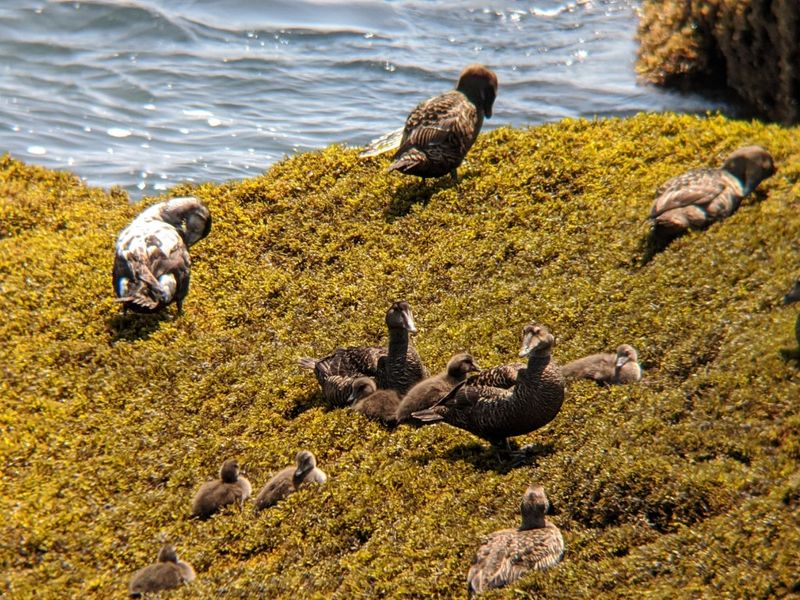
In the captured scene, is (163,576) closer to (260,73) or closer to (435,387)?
(435,387)

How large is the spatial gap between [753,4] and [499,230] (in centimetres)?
858

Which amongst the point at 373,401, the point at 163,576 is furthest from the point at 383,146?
the point at 163,576

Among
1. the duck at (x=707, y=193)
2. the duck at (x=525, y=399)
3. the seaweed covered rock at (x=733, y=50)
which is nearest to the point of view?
the duck at (x=525, y=399)

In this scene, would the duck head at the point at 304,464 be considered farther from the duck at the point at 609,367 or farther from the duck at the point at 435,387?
the duck at the point at 609,367

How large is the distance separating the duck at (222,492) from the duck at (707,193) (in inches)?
228

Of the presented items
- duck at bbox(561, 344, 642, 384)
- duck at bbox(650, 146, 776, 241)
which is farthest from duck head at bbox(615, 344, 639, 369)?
duck at bbox(650, 146, 776, 241)

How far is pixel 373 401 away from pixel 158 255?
452 centimetres

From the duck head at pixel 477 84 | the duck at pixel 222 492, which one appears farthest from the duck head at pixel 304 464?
the duck head at pixel 477 84

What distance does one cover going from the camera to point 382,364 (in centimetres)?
1077

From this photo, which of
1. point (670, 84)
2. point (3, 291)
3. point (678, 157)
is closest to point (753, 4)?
point (670, 84)

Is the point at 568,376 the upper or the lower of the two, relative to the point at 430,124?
lower

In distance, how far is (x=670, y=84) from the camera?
23.0 m

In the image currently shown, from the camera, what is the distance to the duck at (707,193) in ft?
38.7

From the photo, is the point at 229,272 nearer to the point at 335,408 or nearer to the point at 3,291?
the point at 3,291
